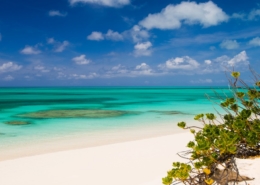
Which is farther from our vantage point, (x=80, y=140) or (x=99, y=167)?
(x=80, y=140)

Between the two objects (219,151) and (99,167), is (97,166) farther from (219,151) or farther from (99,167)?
(219,151)

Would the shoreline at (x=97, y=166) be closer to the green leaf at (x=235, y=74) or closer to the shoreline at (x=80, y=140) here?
the shoreline at (x=80, y=140)

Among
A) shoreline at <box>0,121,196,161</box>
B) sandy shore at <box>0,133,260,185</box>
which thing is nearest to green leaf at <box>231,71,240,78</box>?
sandy shore at <box>0,133,260,185</box>

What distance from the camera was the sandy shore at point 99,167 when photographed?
4.32 m

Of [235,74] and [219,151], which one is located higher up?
[235,74]

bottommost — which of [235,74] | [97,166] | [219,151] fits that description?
[97,166]

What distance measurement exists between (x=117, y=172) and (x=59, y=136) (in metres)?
5.28

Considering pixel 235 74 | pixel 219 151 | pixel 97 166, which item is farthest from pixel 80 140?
pixel 219 151

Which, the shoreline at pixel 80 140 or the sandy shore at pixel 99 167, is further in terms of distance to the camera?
the shoreline at pixel 80 140

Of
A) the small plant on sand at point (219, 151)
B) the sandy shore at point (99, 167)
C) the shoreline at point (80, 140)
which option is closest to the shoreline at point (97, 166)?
the sandy shore at point (99, 167)

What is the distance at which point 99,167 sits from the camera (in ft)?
16.6

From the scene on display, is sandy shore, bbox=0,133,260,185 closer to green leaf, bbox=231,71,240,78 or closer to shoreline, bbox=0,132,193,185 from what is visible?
shoreline, bbox=0,132,193,185

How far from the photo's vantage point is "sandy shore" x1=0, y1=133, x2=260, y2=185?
4.32 meters

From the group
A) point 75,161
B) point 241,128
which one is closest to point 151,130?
point 75,161
